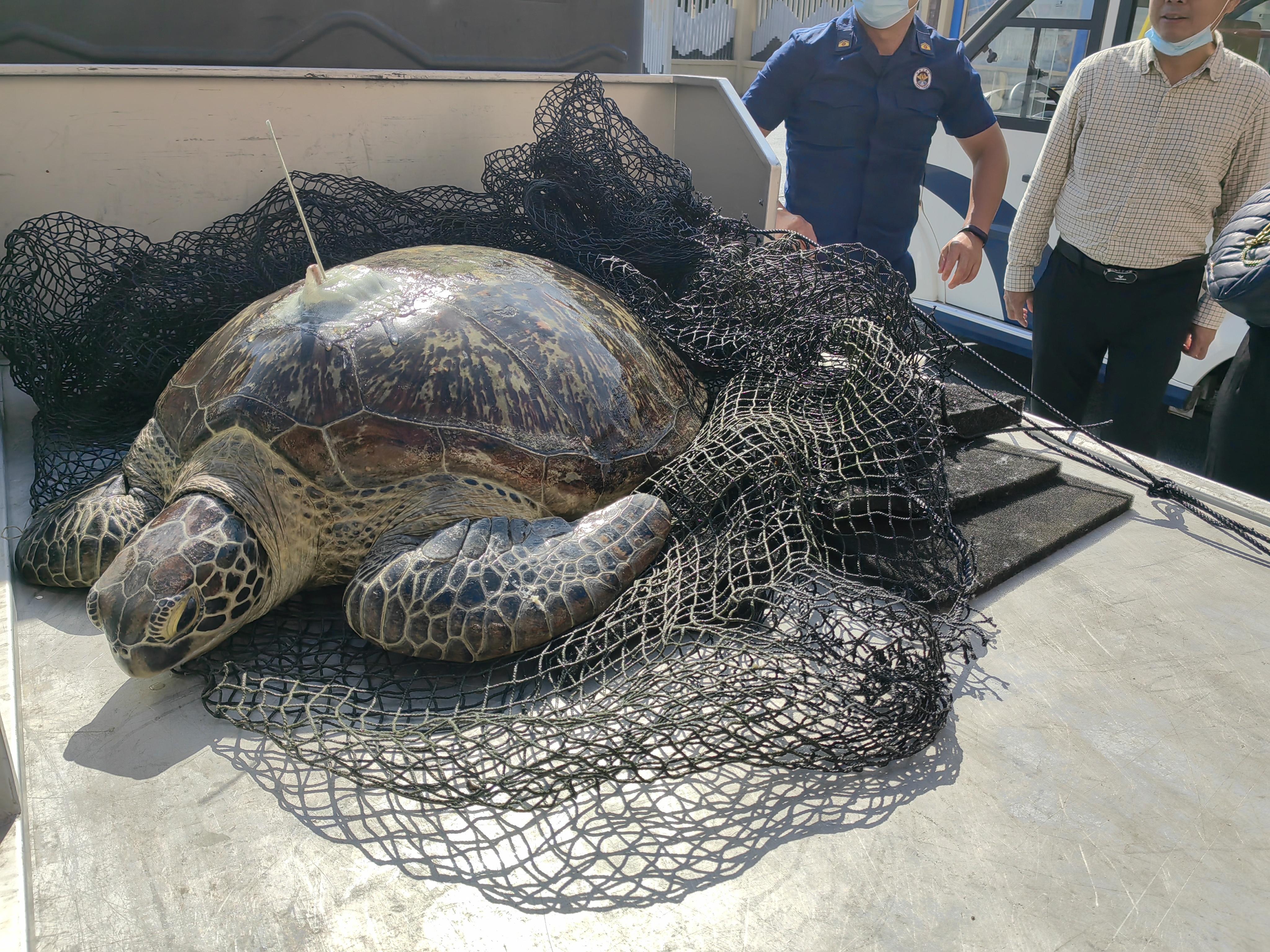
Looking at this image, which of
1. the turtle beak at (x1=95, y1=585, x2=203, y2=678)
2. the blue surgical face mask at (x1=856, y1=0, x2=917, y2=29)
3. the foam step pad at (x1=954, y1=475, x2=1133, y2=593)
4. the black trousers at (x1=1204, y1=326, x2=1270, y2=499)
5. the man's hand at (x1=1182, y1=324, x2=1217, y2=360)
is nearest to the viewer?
the turtle beak at (x1=95, y1=585, x2=203, y2=678)

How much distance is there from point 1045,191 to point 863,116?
773mm

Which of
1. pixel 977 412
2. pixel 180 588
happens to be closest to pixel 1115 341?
pixel 977 412

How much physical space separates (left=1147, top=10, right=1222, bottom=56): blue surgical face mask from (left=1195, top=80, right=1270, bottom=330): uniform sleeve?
26 centimetres

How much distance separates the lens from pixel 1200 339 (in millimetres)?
2949

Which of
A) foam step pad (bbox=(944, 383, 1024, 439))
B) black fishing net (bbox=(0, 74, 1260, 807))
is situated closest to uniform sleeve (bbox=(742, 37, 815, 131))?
black fishing net (bbox=(0, 74, 1260, 807))

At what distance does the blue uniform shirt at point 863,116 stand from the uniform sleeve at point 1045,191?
412mm

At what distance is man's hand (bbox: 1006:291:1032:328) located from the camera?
3.29 m

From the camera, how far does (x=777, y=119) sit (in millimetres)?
3525

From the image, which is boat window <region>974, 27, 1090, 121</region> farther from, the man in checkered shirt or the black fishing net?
the black fishing net

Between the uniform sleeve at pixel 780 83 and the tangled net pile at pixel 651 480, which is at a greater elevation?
the uniform sleeve at pixel 780 83

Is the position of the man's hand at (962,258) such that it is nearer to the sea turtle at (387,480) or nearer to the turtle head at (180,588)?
the sea turtle at (387,480)

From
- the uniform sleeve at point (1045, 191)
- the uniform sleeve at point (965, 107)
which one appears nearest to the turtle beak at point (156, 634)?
the uniform sleeve at point (1045, 191)

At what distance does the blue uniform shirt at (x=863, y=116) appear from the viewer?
3.29 m

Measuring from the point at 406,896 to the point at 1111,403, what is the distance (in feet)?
9.98
